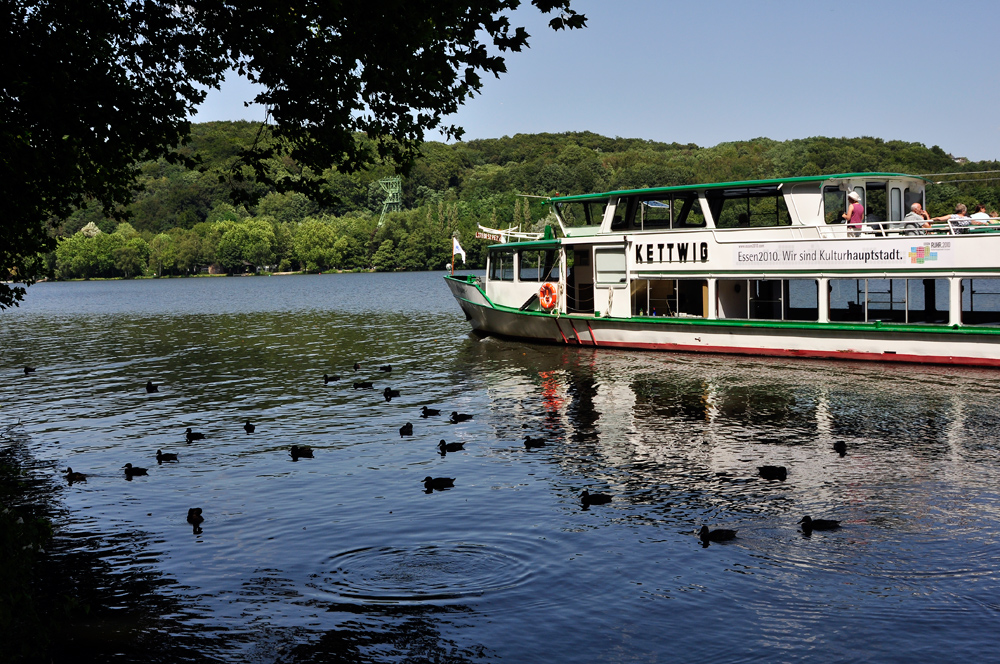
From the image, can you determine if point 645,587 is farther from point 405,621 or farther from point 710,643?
point 405,621

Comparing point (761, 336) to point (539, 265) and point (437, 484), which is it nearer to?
point (539, 265)

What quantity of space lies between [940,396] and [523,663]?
21.2 metres

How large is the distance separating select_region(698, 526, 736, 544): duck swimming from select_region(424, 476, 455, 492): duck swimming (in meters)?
5.82

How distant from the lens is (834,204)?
119 ft

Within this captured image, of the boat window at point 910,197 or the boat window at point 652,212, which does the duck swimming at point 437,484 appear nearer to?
the boat window at point 652,212

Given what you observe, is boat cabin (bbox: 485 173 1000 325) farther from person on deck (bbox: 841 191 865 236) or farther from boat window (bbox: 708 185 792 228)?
person on deck (bbox: 841 191 865 236)

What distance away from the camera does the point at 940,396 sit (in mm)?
27531

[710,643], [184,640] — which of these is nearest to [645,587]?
[710,643]

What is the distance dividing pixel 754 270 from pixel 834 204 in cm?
408

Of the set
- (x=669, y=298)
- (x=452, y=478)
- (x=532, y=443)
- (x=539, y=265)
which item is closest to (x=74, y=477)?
A: (x=452, y=478)

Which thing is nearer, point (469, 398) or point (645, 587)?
point (645, 587)

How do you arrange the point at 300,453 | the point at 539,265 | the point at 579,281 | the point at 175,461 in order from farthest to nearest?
the point at 539,265, the point at 579,281, the point at 175,461, the point at 300,453

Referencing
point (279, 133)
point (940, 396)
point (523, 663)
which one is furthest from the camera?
point (940, 396)

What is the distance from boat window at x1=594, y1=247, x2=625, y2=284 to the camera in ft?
133
